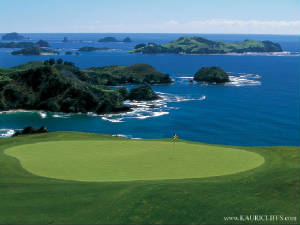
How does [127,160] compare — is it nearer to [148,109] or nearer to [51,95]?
[148,109]

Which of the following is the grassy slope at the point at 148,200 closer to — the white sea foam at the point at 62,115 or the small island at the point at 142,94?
the white sea foam at the point at 62,115

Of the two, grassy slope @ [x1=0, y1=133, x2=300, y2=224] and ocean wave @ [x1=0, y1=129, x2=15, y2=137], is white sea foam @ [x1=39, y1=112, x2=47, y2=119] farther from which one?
grassy slope @ [x1=0, y1=133, x2=300, y2=224]

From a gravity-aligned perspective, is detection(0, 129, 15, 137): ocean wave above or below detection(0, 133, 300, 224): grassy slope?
below

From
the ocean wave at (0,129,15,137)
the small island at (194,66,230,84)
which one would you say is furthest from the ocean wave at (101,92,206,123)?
the small island at (194,66,230,84)

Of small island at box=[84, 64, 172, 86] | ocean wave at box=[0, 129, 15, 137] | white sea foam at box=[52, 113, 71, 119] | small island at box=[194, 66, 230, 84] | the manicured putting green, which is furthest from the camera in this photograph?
small island at box=[194, 66, 230, 84]

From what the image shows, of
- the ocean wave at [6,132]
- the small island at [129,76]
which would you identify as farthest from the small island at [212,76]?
the ocean wave at [6,132]
